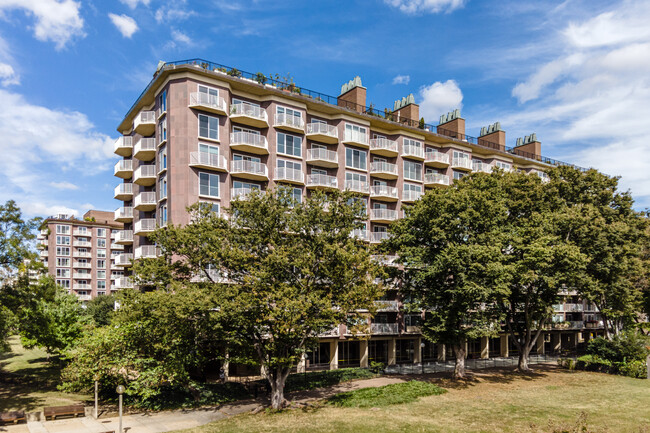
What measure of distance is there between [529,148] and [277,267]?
51493 mm

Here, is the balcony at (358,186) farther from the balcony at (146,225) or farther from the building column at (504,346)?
the building column at (504,346)

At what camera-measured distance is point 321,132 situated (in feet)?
142

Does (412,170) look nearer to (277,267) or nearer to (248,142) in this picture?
(248,142)

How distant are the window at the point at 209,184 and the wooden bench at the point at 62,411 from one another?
1800 centimetres

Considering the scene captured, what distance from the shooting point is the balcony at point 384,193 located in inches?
1853

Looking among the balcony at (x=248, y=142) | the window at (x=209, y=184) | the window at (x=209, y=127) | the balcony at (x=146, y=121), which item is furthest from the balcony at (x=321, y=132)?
the balcony at (x=146, y=121)

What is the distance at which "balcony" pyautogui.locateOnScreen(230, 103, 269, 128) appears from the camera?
128 ft

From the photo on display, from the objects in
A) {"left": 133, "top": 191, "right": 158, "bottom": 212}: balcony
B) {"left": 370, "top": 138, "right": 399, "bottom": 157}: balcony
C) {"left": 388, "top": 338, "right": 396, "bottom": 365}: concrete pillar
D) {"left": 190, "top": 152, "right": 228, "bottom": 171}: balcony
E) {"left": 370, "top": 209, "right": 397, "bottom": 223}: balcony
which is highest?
{"left": 370, "top": 138, "right": 399, "bottom": 157}: balcony

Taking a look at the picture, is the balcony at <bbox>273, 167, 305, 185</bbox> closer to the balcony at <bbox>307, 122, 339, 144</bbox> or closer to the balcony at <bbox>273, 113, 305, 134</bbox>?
the balcony at <bbox>273, 113, 305, 134</bbox>

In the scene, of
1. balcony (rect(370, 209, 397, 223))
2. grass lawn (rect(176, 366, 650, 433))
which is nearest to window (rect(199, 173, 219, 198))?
balcony (rect(370, 209, 397, 223))

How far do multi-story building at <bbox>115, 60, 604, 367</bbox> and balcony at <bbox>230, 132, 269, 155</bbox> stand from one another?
9 centimetres

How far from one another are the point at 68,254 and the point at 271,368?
7491cm

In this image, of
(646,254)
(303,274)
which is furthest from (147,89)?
(646,254)

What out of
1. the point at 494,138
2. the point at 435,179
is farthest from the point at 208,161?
the point at 494,138
